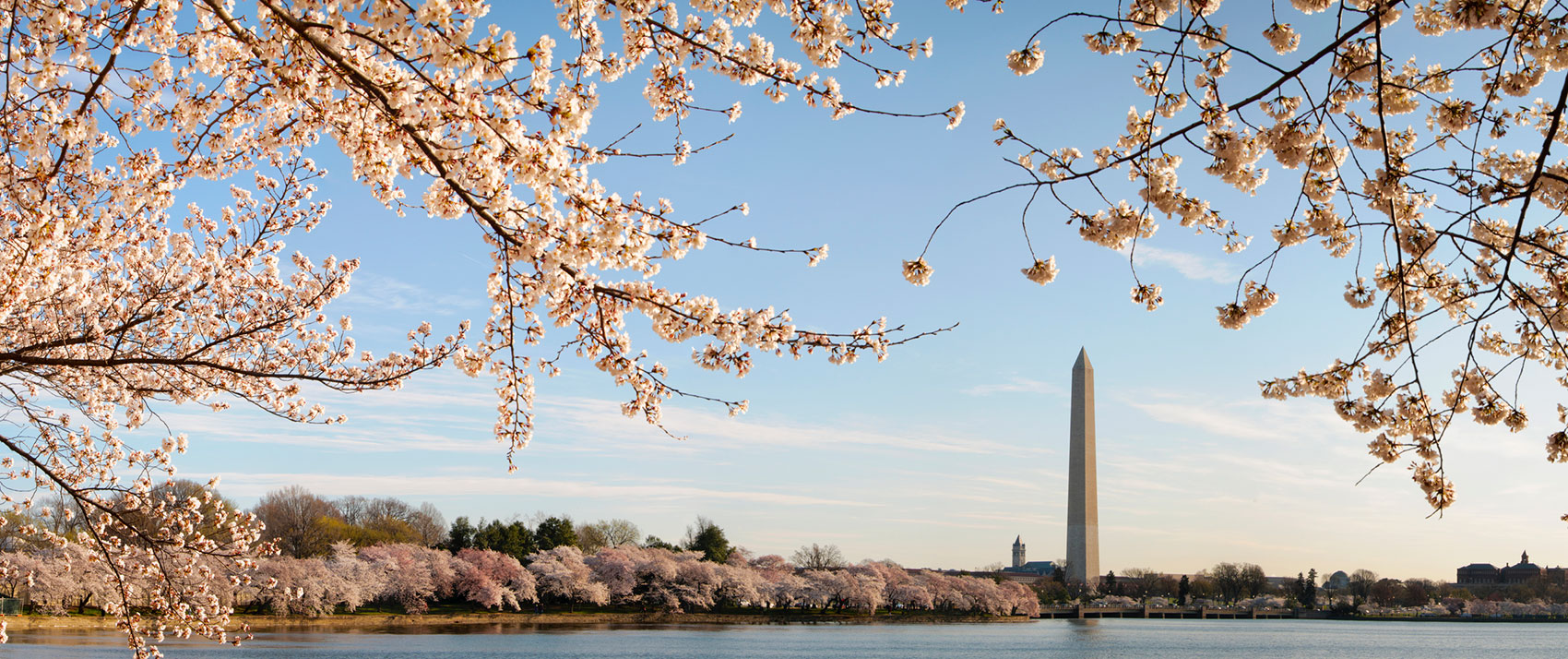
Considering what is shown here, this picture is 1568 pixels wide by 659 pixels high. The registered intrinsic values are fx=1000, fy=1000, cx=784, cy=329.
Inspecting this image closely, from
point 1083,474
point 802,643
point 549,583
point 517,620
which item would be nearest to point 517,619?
point 517,620

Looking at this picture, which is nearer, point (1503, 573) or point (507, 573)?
point (507, 573)

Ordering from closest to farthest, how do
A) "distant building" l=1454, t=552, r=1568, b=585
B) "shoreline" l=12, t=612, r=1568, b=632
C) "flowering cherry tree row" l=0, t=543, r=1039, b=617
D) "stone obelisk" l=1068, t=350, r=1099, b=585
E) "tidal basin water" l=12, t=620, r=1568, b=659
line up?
"tidal basin water" l=12, t=620, r=1568, b=659 < "shoreline" l=12, t=612, r=1568, b=632 < "flowering cherry tree row" l=0, t=543, r=1039, b=617 < "stone obelisk" l=1068, t=350, r=1099, b=585 < "distant building" l=1454, t=552, r=1568, b=585

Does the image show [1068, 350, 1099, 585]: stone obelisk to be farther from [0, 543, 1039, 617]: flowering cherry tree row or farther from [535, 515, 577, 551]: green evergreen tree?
[535, 515, 577, 551]: green evergreen tree

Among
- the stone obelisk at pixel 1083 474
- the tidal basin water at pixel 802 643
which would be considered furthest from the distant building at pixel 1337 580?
the stone obelisk at pixel 1083 474

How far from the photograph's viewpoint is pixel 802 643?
37969mm

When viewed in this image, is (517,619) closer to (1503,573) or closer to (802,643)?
(802,643)

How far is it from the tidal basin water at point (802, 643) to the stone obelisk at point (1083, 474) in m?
4.20

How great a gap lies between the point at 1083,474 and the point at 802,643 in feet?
55.4

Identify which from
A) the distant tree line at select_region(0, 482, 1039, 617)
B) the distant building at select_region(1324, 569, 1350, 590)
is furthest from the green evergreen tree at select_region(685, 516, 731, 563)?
the distant building at select_region(1324, 569, 1350, 590)

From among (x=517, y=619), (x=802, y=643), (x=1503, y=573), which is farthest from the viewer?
(x=1503, y=573)

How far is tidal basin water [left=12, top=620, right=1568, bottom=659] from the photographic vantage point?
2788 centimetres

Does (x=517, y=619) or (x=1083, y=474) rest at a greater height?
(x=1083, y=474)

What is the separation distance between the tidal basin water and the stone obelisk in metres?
4.20

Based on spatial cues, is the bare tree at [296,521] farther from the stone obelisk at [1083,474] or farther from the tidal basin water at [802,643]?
the stone obelisk at [1083,474]
